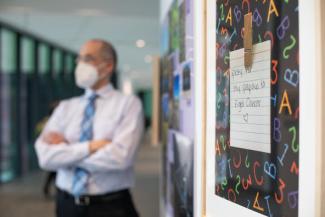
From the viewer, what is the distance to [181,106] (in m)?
Answer: 1.74

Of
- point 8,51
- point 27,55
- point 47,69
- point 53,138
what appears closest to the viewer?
point 53,138

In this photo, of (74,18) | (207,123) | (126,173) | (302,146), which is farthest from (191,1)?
(74,18)

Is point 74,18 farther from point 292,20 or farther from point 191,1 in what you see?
point 292,20

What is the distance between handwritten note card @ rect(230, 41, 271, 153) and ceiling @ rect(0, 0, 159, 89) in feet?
13.1

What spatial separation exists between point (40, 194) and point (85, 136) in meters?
3.92

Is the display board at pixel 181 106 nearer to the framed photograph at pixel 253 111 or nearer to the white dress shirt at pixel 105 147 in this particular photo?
the white dress shirt at pixel 105 147

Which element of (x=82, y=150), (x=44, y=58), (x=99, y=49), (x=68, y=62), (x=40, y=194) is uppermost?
(x=44, y=58)

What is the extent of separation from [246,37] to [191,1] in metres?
0.66

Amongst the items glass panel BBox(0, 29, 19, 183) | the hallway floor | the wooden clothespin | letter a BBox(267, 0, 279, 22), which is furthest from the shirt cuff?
glass panel BBox(0, 29, 19, 183)

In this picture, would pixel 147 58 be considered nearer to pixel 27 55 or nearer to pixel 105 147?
pixel 27 55

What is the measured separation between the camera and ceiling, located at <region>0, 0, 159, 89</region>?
504 centimetres

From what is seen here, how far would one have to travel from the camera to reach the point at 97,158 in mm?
2086

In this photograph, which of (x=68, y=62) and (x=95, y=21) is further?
(x=68, y=62)

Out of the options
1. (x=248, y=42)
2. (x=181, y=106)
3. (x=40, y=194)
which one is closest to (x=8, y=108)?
(x=40, y=194)
